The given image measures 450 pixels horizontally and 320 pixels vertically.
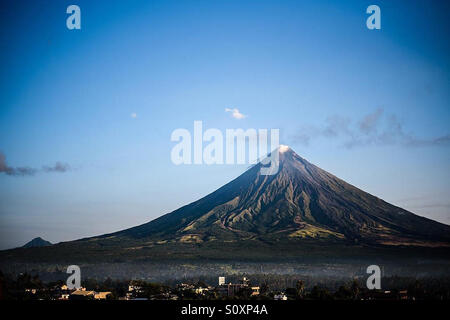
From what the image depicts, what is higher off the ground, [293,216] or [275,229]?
[293,216]

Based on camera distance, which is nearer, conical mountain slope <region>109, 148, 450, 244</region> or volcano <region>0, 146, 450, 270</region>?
volcano <region>0, 146, 450, 270</region>

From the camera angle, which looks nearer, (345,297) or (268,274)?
(345,297)

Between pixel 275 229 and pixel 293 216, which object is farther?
pixel 293 216

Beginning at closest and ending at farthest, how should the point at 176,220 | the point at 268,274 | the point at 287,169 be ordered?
the point at 268,274, the point at 176,220, the point at 287,169

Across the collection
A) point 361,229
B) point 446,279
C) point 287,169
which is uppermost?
point 287,169

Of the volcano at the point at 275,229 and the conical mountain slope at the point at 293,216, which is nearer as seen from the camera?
the volcano at the point at 275,229

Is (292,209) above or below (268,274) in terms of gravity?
above
